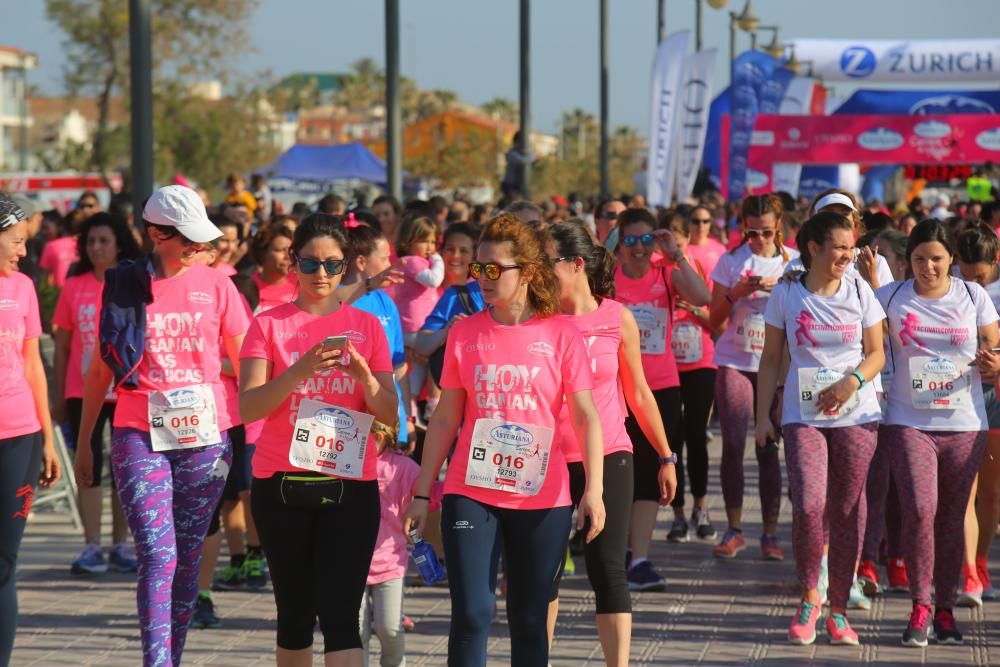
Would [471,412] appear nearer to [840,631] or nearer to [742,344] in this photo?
[840,631]

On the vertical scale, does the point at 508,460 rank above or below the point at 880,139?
below

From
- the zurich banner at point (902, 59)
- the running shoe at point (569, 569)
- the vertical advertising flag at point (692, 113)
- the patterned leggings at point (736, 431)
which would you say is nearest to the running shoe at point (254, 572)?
the running shoe at point (569, 569)

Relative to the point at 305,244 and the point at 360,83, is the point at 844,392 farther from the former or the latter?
the point at 360,83

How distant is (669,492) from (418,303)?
3170mm

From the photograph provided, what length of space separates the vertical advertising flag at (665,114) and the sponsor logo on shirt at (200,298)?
65.1ft

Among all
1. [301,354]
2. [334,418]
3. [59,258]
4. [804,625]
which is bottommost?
[804,625]

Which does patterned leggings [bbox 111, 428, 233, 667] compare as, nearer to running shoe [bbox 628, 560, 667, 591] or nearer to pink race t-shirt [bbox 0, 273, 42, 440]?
pink race t-shirt [bbox 0, 273, 42, 440]

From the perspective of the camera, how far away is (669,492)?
631 centimetres

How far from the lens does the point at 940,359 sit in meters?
7.20

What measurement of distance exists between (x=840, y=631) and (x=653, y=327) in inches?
87.3

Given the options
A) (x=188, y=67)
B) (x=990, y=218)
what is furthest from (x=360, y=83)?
(x=990, y=218)

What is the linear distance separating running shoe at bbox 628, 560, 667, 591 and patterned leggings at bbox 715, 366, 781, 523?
110 centimetres

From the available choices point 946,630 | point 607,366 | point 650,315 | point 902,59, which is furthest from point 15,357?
point 902,59

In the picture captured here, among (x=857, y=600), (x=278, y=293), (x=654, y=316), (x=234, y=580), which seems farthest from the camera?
(x=654, y=316)
